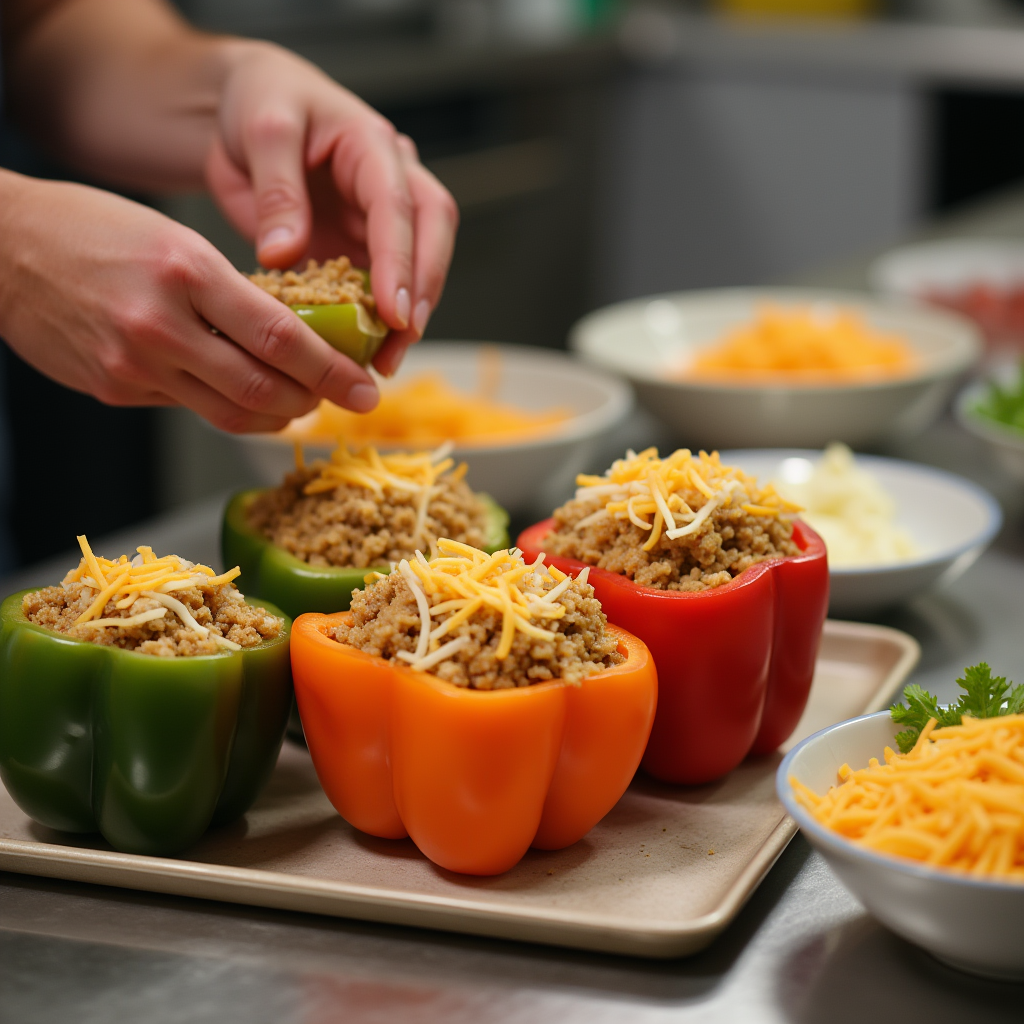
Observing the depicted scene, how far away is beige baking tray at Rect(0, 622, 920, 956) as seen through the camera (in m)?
1.18

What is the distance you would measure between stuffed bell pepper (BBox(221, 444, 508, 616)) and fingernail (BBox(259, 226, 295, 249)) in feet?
0.94

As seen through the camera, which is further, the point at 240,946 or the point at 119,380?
the point at 119,380

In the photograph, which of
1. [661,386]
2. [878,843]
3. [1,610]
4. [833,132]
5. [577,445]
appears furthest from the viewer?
[833,132]

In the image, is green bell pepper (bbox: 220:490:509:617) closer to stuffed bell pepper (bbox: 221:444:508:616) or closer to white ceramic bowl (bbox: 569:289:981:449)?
stuffed bell pepper (bbox: 221:444:508:616)

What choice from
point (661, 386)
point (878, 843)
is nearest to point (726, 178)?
point (661, 386)

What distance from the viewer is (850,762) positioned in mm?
1312

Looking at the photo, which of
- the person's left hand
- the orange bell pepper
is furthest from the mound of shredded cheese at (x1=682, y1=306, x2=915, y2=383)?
the orange bell pepper

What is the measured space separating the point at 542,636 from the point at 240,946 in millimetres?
373

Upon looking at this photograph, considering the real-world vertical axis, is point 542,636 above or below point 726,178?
above

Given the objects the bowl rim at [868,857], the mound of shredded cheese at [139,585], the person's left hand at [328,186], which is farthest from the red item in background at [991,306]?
the mound of shredded cheese at [139,585]

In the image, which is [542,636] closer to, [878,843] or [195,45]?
[878,843]

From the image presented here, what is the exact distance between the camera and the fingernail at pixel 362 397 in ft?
5.25

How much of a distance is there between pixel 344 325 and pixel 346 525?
231 millimetres

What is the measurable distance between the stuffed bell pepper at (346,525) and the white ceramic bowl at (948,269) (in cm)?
208
